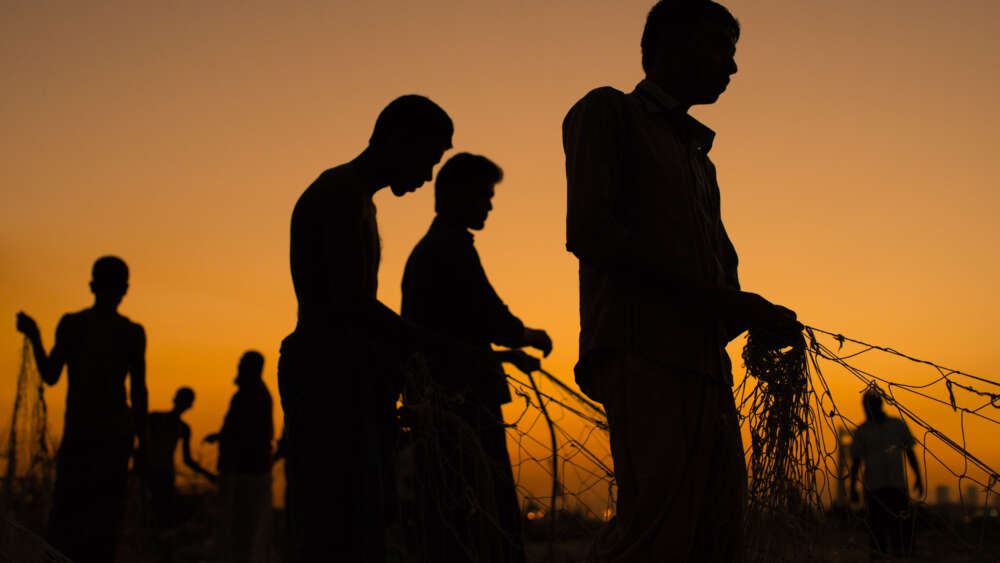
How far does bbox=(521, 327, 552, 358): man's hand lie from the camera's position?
4.57 m

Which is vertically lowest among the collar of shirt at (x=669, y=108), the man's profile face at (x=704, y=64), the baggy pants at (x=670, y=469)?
the baggy pants at (x=670, y=469)

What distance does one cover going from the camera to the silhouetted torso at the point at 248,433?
8023mm

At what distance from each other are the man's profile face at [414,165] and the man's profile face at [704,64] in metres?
0.87

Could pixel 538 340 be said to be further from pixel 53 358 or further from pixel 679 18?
pixel 53 358

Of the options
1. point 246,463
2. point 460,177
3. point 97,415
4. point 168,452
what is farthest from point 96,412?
point 168,452

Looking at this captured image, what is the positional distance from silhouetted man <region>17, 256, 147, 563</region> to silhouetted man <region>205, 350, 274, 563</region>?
2514mm

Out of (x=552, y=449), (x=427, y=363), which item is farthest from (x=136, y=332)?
(x=552, y=449)

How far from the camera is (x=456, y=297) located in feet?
13.9

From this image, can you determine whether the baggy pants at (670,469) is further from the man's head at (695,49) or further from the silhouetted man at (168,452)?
the silhouetted man at (168,452)

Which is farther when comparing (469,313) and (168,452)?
(168,452)

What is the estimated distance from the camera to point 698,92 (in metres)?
2.62

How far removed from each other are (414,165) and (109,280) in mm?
2686

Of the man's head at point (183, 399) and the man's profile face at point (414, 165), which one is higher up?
the man's head at point (183, 399)

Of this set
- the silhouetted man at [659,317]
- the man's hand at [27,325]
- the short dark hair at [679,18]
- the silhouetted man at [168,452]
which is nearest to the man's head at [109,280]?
the man's hand at [27,325]
